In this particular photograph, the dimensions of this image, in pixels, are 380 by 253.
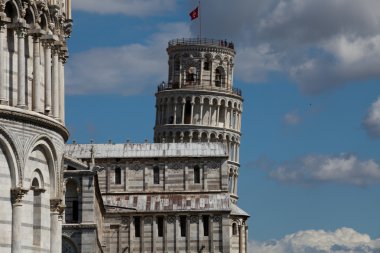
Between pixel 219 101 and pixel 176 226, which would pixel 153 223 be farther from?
pixel 219 101

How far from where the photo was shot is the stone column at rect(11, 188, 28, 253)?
5225 cm

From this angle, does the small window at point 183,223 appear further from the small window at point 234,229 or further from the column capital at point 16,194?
the column capital at point 16,194

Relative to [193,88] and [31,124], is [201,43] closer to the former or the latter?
[193,88]

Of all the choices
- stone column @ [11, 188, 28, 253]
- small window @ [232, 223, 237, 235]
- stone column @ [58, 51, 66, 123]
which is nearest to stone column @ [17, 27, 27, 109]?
stone column @ [11, 188, 28, 253]

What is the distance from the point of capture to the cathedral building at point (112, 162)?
53.1 meters

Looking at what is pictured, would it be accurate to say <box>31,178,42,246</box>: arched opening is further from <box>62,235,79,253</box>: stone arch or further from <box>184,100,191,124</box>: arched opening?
<box>184,100,191,124</box>: arched opening

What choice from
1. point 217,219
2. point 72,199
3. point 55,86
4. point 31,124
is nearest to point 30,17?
point 55,86

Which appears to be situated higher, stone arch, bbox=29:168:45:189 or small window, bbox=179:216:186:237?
small window, bbox=179:216:186:237

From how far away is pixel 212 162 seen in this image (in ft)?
428

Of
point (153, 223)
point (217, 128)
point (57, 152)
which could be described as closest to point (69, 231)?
point (153, 223)

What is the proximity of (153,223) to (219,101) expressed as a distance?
138 ft

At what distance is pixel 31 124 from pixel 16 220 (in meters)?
4.03

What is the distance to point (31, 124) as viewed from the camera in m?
53.7

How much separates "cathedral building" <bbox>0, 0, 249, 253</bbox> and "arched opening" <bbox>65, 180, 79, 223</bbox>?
78mm
